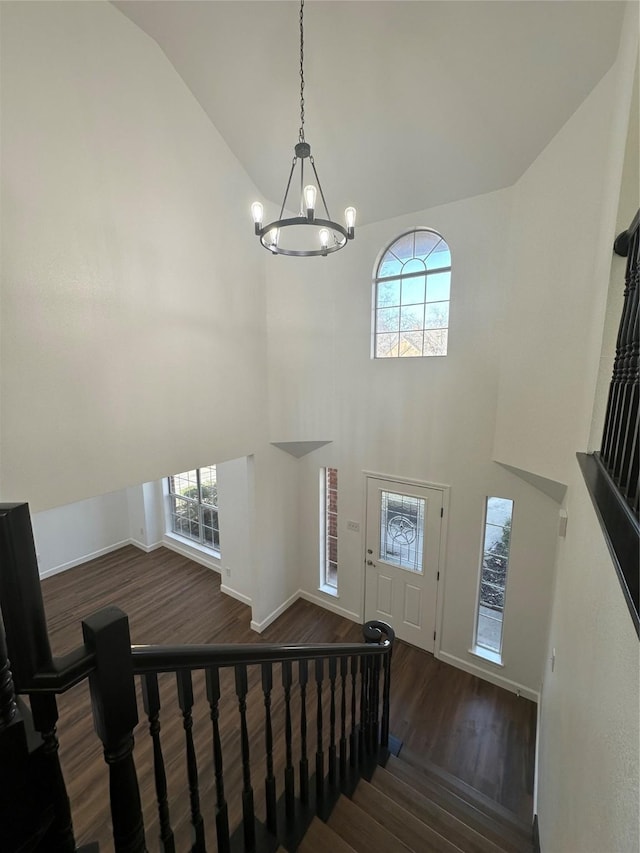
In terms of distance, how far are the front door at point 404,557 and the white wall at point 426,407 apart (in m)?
0.16

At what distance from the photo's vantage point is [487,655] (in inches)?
147

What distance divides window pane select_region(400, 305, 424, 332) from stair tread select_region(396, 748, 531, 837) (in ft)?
12.7

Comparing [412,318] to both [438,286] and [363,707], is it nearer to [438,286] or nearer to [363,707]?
[438,286]

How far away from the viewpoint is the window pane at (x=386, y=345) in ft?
13.1

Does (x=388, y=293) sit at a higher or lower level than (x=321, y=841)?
higher

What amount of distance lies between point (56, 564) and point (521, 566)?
22.0 ft

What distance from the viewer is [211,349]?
3406mm

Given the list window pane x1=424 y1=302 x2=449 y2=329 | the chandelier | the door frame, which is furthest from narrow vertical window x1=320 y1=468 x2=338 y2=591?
the chandelier

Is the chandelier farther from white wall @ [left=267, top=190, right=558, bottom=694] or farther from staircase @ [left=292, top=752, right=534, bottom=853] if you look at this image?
staircase @ [left=292, top=752, right=534, bottom=853]

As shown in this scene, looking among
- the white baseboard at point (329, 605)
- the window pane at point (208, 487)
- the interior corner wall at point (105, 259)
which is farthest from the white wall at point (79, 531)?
the white baseboard at point (329, 605)

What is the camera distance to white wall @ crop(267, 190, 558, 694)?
3340mm

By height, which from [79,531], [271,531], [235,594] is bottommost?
[235,594]

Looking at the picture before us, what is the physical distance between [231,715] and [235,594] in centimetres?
191

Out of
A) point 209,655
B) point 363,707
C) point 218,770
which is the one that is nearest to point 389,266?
point 209,655
